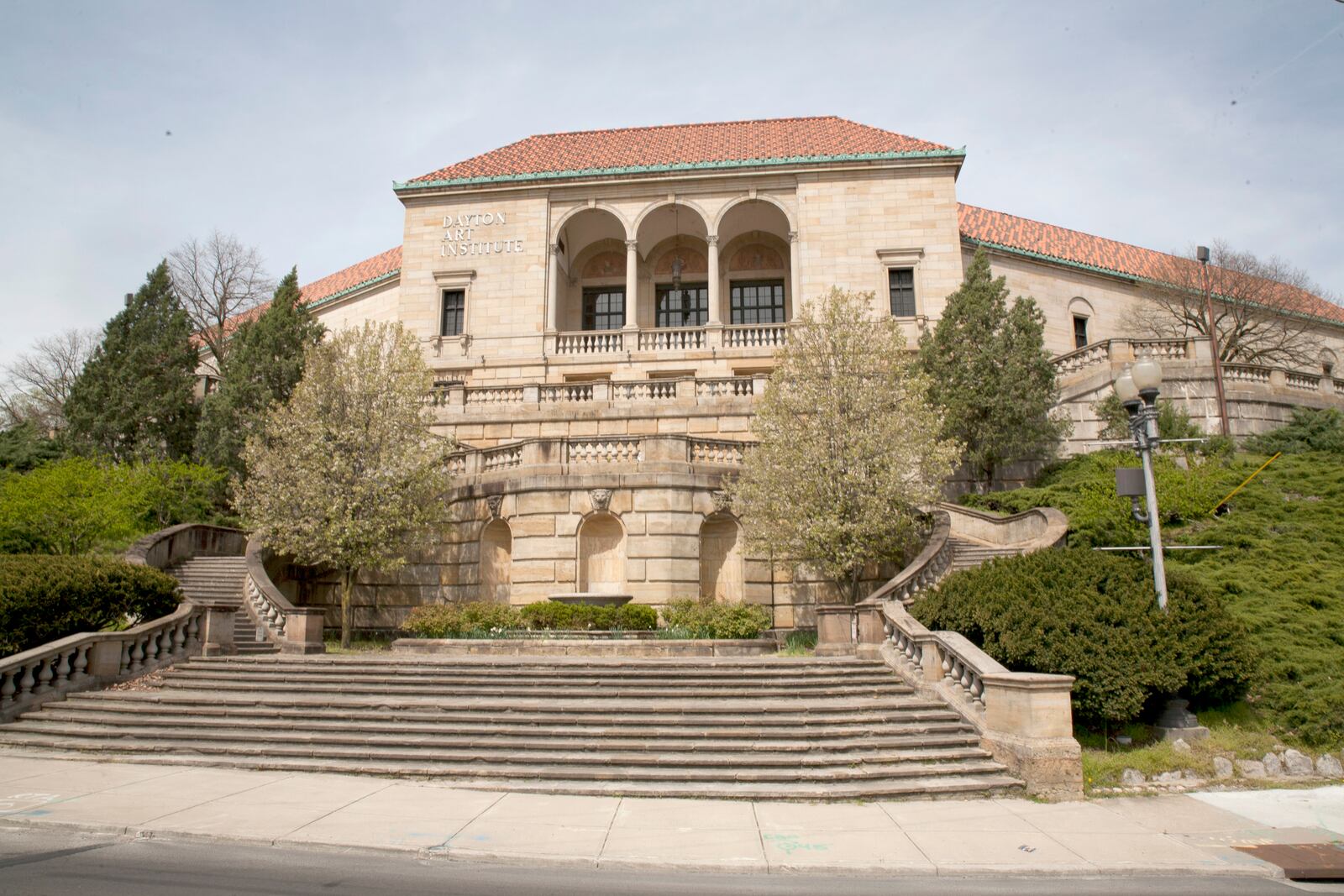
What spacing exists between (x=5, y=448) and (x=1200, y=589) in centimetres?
3764

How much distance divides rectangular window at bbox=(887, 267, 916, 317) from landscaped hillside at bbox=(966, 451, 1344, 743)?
427 inches

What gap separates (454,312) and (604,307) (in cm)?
751

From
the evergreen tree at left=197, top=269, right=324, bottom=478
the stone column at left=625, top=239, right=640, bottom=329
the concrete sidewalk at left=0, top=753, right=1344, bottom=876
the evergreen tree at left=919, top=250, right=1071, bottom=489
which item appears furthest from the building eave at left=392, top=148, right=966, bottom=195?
the concrete sidewalk at left=0, top=753, right=1344, bottom=876

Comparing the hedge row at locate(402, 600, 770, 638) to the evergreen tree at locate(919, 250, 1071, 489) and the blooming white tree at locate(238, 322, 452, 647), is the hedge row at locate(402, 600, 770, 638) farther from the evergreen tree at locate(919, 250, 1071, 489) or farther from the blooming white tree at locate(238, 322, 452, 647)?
the evergreen tree at locate(919, 250, 1071, 489)

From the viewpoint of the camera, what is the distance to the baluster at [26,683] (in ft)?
49.9

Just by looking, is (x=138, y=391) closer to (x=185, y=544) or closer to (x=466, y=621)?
(x=185, y=544)

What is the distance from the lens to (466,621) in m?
20.3

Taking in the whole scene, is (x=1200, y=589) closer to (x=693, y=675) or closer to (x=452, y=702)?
(x=693, y=675)

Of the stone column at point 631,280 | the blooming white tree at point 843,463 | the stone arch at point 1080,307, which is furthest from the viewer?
the stone arch at point 1080,307

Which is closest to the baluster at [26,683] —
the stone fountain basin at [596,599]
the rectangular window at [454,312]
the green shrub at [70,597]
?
the green shrub at [70,597]

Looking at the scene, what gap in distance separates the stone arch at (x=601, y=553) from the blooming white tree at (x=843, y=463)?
329 cm

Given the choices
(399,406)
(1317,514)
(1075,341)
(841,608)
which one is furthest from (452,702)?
(1075,341)

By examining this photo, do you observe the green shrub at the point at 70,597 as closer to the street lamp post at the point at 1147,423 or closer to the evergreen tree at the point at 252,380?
the evergreen tree at the point at 252,380

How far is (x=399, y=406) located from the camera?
2377 cm
